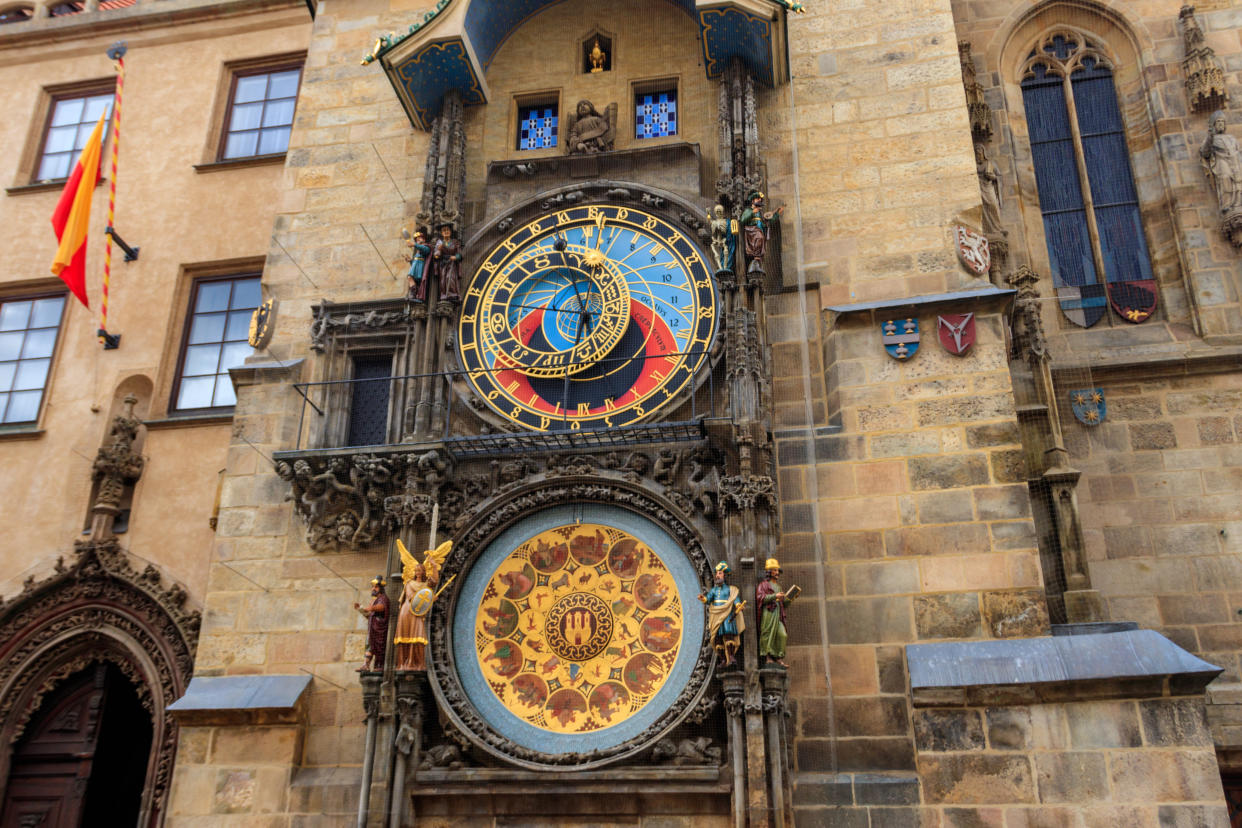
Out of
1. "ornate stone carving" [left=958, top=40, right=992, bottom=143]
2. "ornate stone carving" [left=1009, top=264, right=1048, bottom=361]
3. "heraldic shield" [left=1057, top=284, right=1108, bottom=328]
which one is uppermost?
"ornate stone carving" [left=958, top=40, right=992, bottom=143]

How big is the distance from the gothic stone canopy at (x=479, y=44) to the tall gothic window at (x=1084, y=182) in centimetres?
347

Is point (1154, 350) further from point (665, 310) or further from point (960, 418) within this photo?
point (665, 310)

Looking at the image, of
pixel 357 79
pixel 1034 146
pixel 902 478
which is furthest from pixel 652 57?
pixel 902 478

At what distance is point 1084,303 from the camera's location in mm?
11359

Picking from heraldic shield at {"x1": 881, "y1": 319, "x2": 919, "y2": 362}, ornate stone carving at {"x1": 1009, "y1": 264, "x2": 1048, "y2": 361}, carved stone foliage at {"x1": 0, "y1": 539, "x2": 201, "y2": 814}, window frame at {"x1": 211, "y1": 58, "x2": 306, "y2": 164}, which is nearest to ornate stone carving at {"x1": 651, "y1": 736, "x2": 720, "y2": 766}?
heraldic shield at {"x1": 881, "y1": 319, "x2": 919, "y2": 362}

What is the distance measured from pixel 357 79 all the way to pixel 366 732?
7.04 m

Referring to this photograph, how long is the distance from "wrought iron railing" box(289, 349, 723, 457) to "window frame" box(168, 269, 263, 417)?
93.8 inches

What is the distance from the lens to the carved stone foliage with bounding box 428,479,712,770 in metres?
8.31

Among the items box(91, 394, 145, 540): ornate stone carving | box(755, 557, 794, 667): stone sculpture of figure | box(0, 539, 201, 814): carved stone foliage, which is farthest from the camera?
box(91, 394, 145, 540): ornate stone carving

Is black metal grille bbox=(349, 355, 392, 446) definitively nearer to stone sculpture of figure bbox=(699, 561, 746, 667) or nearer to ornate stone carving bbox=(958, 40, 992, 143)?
stone sculpture of figure bbox=(699, 561, 746, 667)

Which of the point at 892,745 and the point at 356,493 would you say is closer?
the point at 892,745

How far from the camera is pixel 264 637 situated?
9570 mm

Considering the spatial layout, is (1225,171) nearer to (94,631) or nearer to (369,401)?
(369,401)

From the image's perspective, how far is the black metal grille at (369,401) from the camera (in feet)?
33.9
